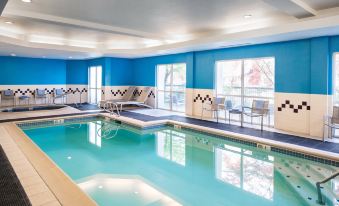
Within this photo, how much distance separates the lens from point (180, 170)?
13.1 feet

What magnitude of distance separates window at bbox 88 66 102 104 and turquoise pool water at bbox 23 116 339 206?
5841mm

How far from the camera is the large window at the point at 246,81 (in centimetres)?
664

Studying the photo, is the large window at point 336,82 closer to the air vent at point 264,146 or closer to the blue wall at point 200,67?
the blue wall at point 200,67

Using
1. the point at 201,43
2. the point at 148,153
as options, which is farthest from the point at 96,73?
the point at 148,153

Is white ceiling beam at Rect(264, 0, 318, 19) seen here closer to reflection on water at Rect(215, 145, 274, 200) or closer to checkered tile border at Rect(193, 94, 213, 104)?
reflection on water at Rect(215, 145, 274, 200)

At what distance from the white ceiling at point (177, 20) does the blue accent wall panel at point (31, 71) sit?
326cm

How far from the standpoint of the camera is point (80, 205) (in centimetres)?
236

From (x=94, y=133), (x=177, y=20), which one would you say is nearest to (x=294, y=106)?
(x=177, y=20)

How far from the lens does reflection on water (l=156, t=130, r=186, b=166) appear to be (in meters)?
4.64

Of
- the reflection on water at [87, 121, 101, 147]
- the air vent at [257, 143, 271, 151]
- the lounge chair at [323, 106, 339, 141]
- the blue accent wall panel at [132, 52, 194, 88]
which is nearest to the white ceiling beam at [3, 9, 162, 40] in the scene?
the blue accent wall panel at [132, 52, 194, 88]

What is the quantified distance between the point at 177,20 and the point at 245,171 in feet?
11.7

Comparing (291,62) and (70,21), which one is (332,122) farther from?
(70,21)

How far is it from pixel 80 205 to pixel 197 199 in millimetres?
1365

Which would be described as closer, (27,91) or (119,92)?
(27,91)
